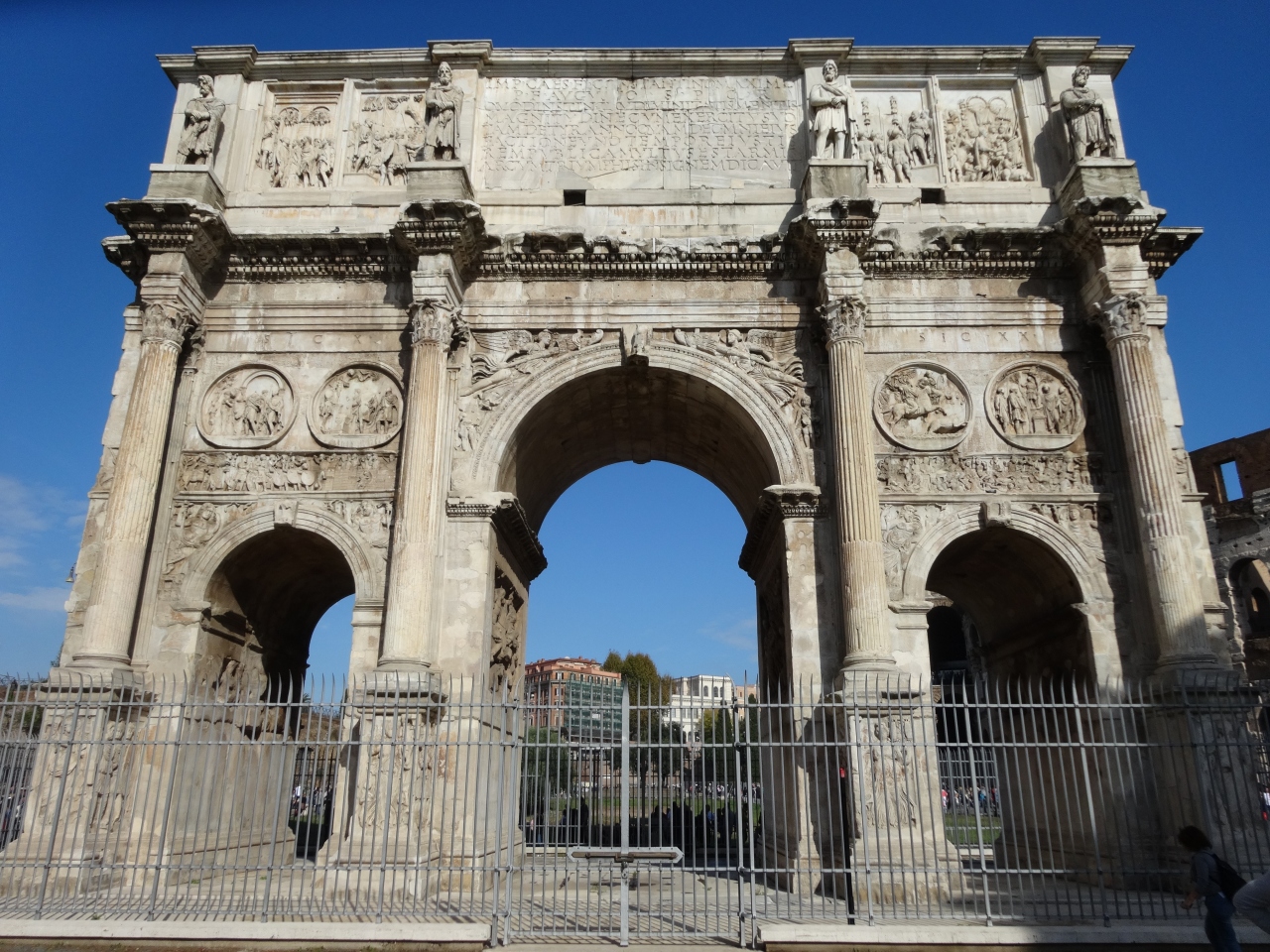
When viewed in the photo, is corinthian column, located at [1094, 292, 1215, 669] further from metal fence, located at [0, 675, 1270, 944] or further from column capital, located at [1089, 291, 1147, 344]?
metal fence, located at [0, 675, 1270, 944]

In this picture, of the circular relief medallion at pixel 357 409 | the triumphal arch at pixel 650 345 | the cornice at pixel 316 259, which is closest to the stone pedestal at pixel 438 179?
the triumphal arch at pixel 650 345

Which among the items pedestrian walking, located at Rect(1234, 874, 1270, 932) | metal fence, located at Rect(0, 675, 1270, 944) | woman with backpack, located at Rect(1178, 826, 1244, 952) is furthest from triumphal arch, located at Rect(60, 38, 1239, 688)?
pedestrian walking, located at Rect(1234, 874, 1270, 932)

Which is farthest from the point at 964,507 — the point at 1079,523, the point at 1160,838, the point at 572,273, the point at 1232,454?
A: the point at 1232,454

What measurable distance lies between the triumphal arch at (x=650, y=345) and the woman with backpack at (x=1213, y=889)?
4150 millimetres

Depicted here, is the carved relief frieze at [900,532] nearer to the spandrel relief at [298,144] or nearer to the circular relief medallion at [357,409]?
the circular relief medallion at [357,409]

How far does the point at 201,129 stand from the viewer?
46.3ft

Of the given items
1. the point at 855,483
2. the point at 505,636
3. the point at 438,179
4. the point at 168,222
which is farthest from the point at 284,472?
the point at 855,483

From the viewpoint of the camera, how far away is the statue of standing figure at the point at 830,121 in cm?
1382

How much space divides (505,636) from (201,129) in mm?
9021

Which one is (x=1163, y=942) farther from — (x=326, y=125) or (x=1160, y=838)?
(x=326, y=125)

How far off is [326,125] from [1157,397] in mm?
13231

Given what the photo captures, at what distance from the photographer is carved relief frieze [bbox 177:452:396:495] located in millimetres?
13117

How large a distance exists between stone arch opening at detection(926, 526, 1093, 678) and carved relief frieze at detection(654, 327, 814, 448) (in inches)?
109

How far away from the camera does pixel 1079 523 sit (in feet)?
41.7
